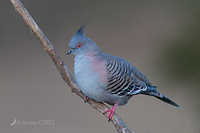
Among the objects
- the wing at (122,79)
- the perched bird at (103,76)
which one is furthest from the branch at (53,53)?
the wing at (122,79)

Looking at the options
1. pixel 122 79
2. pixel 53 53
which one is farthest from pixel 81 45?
pixel 122 79

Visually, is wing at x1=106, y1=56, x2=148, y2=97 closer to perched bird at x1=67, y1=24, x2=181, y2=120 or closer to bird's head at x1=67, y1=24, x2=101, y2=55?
perched bird at x1=67, y1=24, x2=181, y2=120

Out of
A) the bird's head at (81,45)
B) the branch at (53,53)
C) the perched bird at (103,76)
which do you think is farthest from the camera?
the bird's head at (81,45)

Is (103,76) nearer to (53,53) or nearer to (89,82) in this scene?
(89,82)

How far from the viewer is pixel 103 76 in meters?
1.98

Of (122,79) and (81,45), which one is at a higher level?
(81,45)

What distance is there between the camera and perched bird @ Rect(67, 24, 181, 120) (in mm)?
1959

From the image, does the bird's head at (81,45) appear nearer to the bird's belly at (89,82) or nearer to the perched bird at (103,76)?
the perched bird at (103,76)

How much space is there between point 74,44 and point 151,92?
0.72 metres

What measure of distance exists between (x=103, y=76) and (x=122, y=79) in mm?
166

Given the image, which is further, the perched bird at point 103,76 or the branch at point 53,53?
the perched bird at point 103,76

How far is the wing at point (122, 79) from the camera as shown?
79.3 inches

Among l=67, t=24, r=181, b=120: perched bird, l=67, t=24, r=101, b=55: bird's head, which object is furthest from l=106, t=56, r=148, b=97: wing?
l=67, t=24, r=101, b=55: bird's head

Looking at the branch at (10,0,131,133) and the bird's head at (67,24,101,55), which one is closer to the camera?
the branch at (10,0,131,133)
